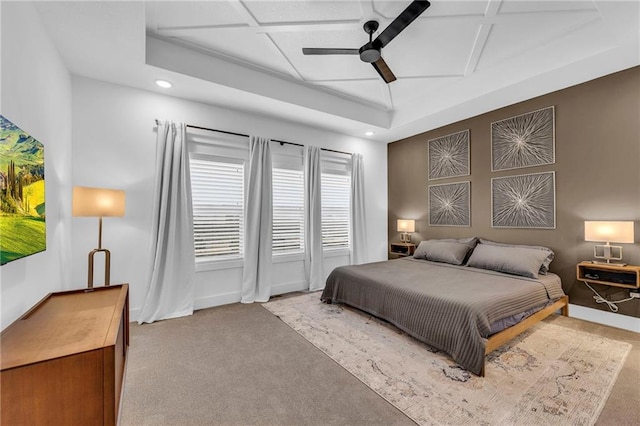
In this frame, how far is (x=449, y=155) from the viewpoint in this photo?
15.2ft

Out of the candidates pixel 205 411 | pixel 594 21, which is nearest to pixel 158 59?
pixel 205 411

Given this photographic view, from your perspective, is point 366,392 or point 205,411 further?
point 366,392

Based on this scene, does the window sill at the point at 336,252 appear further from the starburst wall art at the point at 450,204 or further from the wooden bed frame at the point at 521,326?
the wooden bed frame at the point at 521,326

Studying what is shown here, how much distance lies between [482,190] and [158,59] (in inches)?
179

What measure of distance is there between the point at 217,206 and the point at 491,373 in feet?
11.5

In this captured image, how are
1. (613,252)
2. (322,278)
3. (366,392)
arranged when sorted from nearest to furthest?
(366,392) < (613,252) < (322,278)

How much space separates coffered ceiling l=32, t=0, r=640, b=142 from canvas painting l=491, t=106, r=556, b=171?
0.30m

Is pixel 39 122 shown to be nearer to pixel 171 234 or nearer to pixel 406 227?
pixel 171 234

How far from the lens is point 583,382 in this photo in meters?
2.02

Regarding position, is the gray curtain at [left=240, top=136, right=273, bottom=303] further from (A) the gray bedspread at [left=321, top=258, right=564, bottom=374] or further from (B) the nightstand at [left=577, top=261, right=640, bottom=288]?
(B) the nightstand at [left=577, top=261, right=640, bottom=288]

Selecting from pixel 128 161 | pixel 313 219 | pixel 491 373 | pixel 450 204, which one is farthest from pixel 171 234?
pixel 450 204

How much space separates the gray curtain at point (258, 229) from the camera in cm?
393

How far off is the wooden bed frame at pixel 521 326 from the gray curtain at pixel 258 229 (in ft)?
9.15

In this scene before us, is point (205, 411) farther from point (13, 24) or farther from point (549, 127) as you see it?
point (549, 127)
